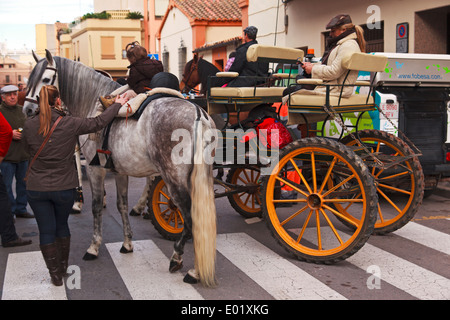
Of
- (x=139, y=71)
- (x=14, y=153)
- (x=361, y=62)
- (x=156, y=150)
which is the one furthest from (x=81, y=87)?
(x=361, y=62)

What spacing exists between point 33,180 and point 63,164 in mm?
302

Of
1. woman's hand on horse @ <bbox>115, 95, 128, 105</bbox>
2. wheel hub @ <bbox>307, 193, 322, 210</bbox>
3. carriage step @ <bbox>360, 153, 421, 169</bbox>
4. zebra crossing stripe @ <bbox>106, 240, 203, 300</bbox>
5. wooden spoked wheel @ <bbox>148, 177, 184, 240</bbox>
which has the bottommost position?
zebra crossing stripe @ <bbox>106, 240, 203, 300</bbox>

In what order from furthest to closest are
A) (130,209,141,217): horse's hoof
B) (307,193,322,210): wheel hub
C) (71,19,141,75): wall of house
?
(71,19,141,75): wall of house, (130,209,141,217): horse's hoof, (307,193,322,210): wheel hub

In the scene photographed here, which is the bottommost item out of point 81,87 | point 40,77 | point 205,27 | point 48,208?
point 48,208

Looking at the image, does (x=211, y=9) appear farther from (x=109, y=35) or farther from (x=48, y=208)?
(x=48, y=208)

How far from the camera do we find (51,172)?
16.5 feet

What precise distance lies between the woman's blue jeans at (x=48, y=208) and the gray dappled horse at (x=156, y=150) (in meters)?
0.83

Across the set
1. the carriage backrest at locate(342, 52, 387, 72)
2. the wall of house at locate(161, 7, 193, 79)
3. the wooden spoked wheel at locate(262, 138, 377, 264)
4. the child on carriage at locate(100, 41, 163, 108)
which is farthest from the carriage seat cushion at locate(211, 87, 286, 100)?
the wall of house at locate(161, 7, 193, 79)

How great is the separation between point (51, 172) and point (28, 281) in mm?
1171

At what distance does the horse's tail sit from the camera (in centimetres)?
491

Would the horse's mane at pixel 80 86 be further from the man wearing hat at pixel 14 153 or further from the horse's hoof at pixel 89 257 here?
the man wearing hat at pixel 14 153

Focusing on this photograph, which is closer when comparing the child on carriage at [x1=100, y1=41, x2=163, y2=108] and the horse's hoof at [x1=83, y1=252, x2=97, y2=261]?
the horse's hoof at [x1=83, y1=252, x2=97, y2=261]

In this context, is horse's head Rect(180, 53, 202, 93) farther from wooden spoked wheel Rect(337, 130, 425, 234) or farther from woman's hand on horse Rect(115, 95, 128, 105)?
woman's hand on horse Rect(115, 95, 128, 105)

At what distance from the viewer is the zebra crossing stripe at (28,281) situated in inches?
196
